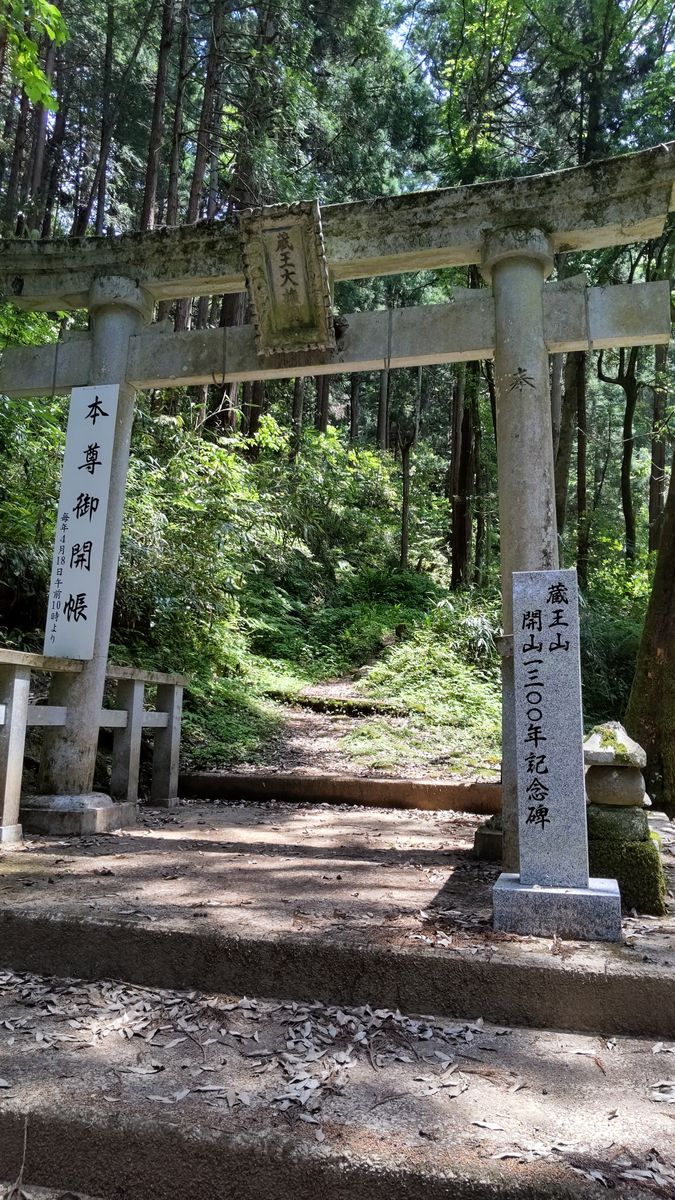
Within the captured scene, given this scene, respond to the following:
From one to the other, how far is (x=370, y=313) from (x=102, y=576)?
277cm

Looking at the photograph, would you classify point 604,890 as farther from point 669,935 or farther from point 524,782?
point 524,782

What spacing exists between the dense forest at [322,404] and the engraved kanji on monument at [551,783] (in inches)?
126

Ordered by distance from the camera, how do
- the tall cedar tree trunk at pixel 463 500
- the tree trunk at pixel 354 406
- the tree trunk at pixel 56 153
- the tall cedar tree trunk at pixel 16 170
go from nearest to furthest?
the tall cedar tree trunk at pixel 16 170 < the tall cedar tree trunk at pixel 463 500 < the tree trunk at pixel 56 153 < the tree trunk at pixel 354 406

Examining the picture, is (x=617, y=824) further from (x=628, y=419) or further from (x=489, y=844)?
(x=628, y=419)

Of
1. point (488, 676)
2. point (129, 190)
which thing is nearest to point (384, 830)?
point (488, 676)

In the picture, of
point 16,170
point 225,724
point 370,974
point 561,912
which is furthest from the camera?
point 16,170

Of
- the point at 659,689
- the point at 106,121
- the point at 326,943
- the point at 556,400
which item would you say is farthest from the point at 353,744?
the point at 106,121

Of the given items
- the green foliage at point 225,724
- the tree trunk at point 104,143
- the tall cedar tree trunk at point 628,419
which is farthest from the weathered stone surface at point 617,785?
the tree trunk at point 104,143

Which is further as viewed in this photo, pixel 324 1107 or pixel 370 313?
pixel 370 313

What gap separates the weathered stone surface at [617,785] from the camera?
3.59 meters

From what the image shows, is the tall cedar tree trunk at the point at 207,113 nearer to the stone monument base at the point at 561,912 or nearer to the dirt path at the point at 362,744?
the dirt path at the point at 362,744

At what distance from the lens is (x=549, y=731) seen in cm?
338

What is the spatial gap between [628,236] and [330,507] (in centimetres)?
1385

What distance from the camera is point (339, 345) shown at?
539 centimetres
